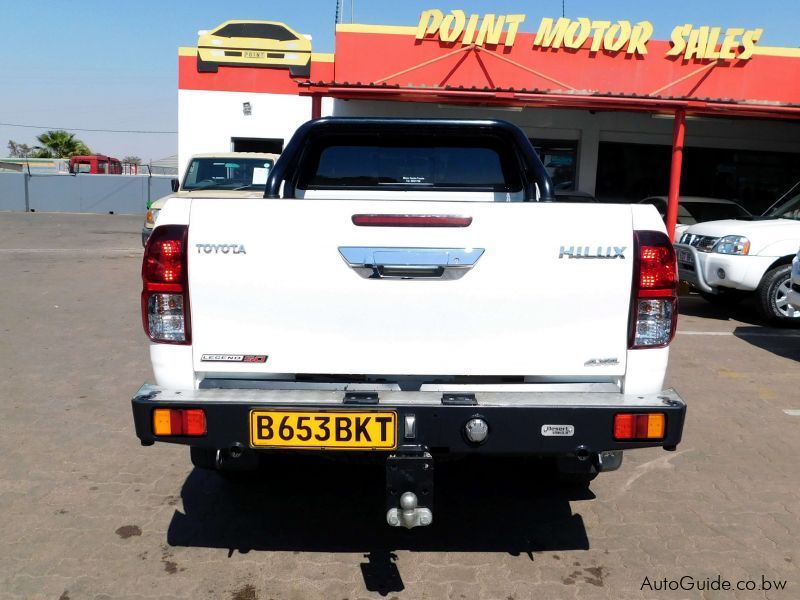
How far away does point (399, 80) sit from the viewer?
52.7 feet

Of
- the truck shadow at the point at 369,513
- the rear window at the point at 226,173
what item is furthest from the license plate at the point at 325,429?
the rear window at the point at 226,173

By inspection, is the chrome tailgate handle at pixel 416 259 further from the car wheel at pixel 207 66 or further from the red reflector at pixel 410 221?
the car wheel at pixel 207 66

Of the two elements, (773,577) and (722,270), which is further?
(722,270)

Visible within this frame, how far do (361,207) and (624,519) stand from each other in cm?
211

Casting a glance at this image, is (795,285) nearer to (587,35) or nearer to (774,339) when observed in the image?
(774,339)

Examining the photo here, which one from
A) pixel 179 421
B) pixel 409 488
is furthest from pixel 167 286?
pixel 409 488

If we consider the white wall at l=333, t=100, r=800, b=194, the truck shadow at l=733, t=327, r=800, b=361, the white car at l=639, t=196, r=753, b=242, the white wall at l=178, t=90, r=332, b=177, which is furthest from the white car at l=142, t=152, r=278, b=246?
the truck shadow at l=733, t=327, r=800, b=361

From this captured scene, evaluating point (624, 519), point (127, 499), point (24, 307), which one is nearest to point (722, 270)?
point (624, 519)

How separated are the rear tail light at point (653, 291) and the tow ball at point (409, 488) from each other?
3.01ft

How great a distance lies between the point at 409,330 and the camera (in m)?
2.92

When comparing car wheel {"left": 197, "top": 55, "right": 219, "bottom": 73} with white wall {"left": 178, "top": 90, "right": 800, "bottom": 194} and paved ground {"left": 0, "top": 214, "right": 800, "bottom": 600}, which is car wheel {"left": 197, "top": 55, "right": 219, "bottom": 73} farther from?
paved ground {"left": 0, "top": 214, "right": 800, "bottom": 600}

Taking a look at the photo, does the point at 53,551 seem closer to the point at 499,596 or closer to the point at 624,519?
the point at 499,596

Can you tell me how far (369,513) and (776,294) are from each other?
22.2 ft

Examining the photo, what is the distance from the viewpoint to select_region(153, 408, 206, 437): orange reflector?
2.81 m
